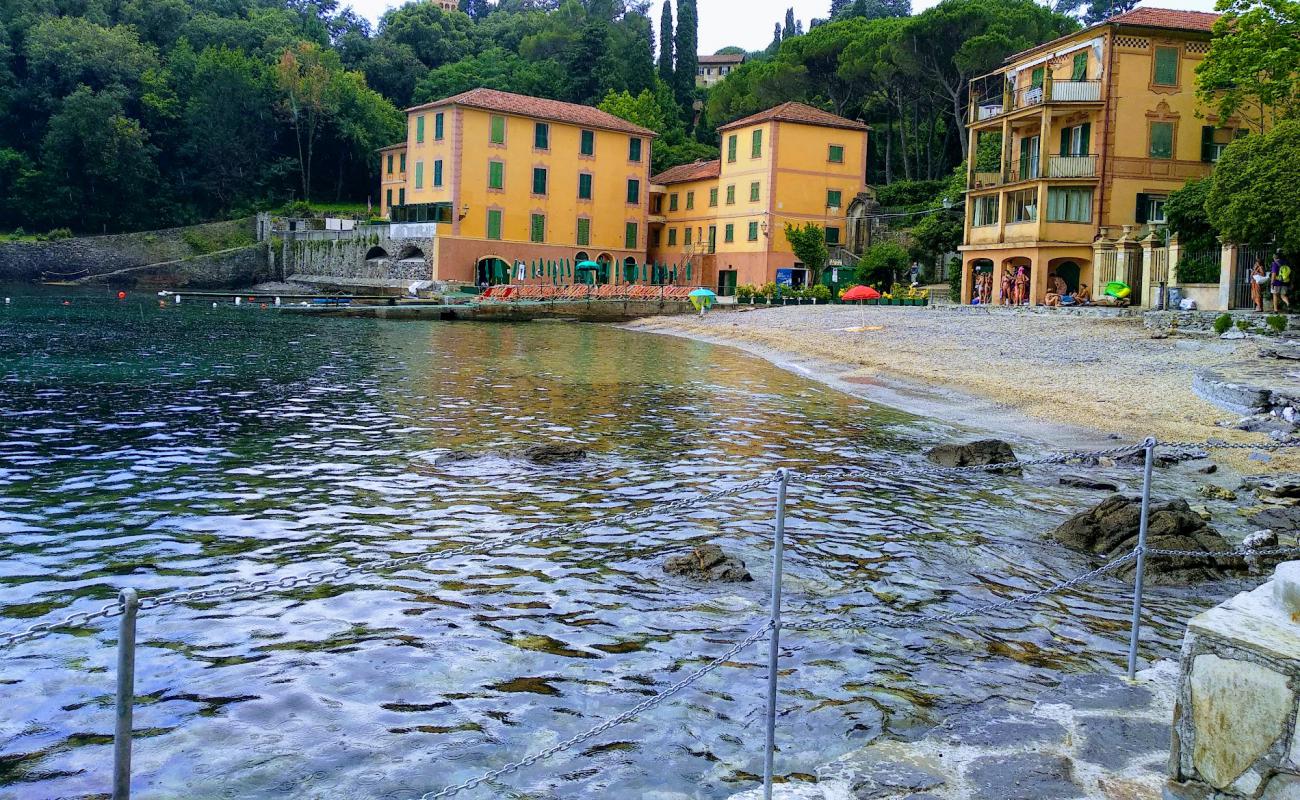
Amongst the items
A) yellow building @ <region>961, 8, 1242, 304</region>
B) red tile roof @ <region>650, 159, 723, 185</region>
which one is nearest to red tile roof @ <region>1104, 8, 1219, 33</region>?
yellow building @ <region>961, 8, 1242, 304</region>

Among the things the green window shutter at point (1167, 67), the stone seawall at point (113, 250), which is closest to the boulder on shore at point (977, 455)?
the green window shutter at point (1167, 67)

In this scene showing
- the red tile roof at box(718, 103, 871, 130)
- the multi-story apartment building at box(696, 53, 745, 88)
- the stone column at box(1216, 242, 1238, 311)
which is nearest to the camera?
the stone column at box(1216, 242, 1238, 311)

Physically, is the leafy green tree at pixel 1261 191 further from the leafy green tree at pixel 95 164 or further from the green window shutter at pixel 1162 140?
the leafy green tree at pixel 95 164

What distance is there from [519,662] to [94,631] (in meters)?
3.23

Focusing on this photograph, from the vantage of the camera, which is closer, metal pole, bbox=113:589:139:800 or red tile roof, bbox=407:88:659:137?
metal pole, bbox=113:589:139:800

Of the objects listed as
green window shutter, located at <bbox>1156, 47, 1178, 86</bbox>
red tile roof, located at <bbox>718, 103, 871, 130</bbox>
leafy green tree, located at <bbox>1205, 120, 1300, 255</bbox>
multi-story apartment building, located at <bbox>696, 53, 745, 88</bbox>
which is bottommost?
leafy green tree, located at <bbox>1205, 120, 1300, 255</bbox>

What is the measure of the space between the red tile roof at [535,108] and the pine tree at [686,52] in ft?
86.0

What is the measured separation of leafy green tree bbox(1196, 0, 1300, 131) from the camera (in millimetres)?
31672

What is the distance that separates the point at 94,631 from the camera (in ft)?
24.6

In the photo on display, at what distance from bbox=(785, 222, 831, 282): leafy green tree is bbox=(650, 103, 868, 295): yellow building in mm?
1907

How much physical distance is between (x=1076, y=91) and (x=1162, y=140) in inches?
155

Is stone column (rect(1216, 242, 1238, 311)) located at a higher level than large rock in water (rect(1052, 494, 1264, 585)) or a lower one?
higher

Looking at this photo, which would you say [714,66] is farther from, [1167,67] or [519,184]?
[1167,67]

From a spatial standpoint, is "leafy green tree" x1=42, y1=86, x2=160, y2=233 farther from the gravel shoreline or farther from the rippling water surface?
Answer: the rippling water surface
